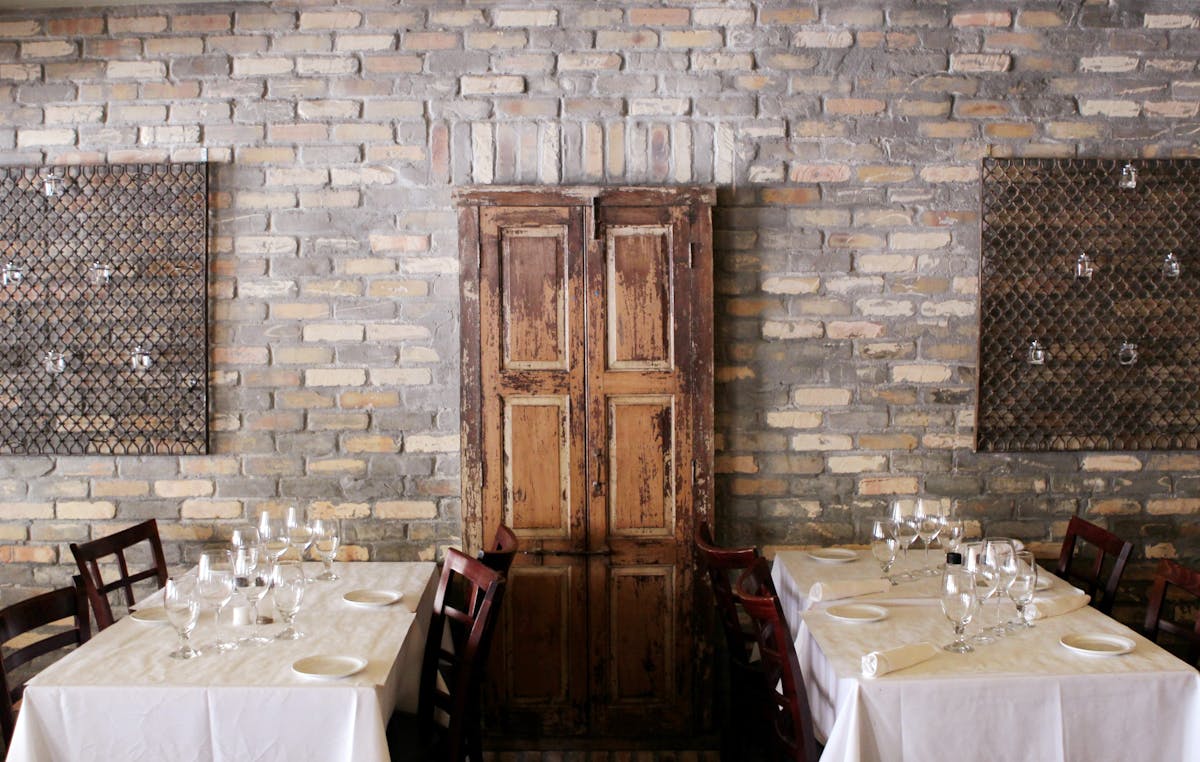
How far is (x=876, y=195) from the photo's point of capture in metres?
3.44

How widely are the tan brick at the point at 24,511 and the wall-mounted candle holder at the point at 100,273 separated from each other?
90 cm

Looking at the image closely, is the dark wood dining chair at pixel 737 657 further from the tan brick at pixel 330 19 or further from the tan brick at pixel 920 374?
the tan brick at pixel 330 19

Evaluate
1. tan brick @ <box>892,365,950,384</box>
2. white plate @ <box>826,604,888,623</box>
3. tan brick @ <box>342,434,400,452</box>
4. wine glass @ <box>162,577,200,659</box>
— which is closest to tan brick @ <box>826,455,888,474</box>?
tan brick @ <box>892,365,950,384</box>

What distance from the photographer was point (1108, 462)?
3494mm

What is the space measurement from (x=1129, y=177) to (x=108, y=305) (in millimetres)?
3957

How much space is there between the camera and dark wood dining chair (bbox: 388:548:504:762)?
96.0 inches

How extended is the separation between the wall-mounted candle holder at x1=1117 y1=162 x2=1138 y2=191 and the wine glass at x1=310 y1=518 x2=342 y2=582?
3189mm

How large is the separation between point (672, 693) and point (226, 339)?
7.22ft

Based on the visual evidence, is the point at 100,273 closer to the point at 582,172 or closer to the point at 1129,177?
the point at 582,172

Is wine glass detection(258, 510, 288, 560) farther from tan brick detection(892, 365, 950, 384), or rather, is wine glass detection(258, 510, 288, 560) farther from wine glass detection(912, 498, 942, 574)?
tan brick detection(892, 365, 950, 384)

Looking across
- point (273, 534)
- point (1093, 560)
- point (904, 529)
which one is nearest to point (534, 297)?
point (273, 534)

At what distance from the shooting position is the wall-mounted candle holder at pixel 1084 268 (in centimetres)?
338

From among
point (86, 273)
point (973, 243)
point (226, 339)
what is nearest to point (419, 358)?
point (226, 339)

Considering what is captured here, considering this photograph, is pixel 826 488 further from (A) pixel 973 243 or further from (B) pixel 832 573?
(A) pixel 973 243
